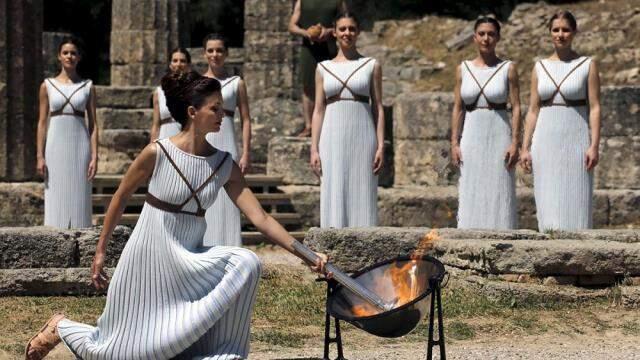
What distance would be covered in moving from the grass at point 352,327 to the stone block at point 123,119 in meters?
8.33

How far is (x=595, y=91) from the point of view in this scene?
36.8 ft

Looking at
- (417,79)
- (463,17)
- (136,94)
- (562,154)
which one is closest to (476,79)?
(562,154)

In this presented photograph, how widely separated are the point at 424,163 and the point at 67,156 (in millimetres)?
4789

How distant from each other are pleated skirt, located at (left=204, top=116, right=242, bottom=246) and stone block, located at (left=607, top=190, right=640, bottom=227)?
4.56 metres

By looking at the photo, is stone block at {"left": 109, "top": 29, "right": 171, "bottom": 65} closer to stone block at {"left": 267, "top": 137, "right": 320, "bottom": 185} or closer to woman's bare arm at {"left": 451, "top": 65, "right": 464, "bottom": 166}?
stone block at {"left": 267, "top": 137, "right": 320, "bottom": 185}

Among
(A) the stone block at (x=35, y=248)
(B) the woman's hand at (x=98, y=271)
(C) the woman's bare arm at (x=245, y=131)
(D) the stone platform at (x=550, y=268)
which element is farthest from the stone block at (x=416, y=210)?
(B) the woman's hand at (x=98, y=271)

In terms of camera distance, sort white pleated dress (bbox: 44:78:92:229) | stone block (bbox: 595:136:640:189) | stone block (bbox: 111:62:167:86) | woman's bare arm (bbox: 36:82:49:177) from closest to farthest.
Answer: woman's bare arm (bbox: 36:82:49:177) → white pleated dress (bbox: 44:78:92:229) → stone block (bbox: 595:136:640:189) → stone block (bbox: 111:62:167:86)

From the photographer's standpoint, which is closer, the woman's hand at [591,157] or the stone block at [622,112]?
the woman's hand at [591,157]

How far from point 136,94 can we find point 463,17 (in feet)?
35.3

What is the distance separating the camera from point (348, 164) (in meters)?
11.4

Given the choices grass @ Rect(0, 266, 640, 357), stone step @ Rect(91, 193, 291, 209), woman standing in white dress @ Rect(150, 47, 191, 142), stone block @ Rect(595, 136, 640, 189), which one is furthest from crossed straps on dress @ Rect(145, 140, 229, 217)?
stone block @ Rect(595, 136, 640, 189)

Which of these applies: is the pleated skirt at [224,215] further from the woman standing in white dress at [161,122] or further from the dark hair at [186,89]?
the dark hair at [186,89]

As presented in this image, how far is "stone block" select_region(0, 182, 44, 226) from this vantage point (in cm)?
1414

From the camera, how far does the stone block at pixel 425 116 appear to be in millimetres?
15992
